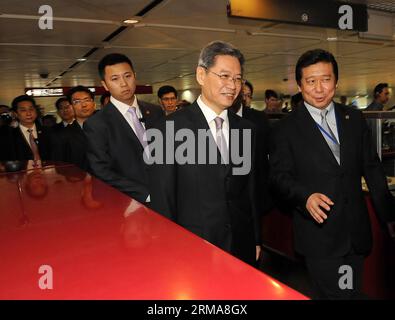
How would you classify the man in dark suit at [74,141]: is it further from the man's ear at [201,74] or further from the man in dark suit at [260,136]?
the man's ear at [201,74]

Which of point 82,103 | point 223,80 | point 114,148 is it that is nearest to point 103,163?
point 114,148

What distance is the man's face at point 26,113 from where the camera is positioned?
4344mm

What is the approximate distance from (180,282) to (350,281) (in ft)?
5.07

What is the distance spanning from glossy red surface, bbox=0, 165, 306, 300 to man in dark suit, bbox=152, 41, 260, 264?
1.32 feet

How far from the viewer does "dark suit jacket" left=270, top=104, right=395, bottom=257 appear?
186 centimetres

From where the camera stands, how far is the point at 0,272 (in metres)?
0.70

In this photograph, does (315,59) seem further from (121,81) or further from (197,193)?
(121,81)

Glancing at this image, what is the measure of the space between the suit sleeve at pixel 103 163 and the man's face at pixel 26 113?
2.58 metres

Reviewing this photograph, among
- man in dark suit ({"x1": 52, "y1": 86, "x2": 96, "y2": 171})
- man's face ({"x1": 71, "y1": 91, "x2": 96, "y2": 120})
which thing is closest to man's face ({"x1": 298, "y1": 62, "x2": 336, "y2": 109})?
man in dark suit ({"x1": 52, "y1": 86, "x2": 96, "y2": 171})

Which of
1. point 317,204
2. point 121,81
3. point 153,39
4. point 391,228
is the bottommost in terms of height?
point 391,228

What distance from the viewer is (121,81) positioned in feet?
7.64

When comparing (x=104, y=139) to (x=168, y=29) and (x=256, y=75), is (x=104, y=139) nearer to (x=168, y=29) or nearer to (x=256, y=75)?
(x=168, y=29)

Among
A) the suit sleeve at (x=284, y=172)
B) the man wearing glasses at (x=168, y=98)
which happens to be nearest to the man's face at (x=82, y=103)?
the man wearing glasses at (x=168, y=98)

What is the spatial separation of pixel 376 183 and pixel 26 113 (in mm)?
3785
